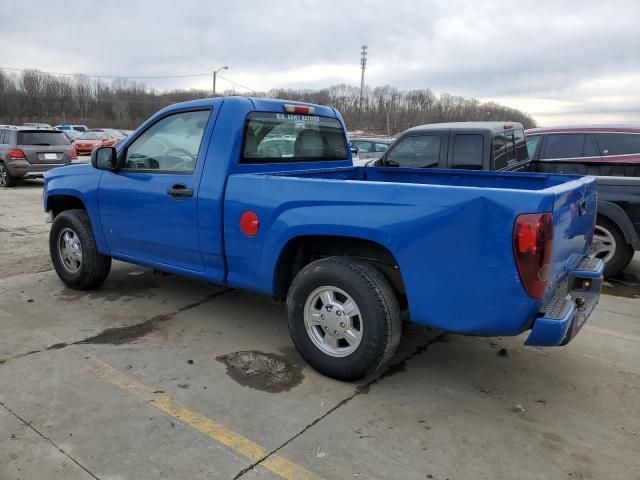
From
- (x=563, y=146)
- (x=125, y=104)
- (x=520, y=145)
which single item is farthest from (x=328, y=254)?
(x=125, y=104)

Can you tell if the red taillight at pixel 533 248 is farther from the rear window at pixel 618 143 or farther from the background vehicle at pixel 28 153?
the background vehicle at pixel 28 153

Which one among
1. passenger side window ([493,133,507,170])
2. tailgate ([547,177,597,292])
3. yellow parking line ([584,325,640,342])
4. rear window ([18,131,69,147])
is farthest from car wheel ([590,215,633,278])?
rear window ([18,131,69,147])

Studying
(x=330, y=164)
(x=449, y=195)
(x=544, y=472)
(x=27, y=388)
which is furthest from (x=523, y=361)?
(x=27, y=388)

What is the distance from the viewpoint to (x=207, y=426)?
9.62 ft

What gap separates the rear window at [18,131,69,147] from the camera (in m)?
14.3

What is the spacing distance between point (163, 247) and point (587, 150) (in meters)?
6.82

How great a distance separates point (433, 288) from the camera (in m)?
2.92

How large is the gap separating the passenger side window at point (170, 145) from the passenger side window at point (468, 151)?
14.3 feet

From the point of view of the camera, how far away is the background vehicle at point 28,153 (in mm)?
14172

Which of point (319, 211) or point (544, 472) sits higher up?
point (319, 211)

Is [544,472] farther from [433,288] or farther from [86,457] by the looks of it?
[86,457]

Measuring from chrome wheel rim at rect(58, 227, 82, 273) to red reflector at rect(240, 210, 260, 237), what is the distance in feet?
7.64

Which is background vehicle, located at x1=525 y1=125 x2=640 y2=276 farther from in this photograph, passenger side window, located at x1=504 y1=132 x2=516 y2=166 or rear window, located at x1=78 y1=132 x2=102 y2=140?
rear window, located at x1=78 y1=132 x2=102 y2=140

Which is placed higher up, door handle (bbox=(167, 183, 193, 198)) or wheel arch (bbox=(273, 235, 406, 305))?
door handle (bbox=(167, 183, 193, 198))
